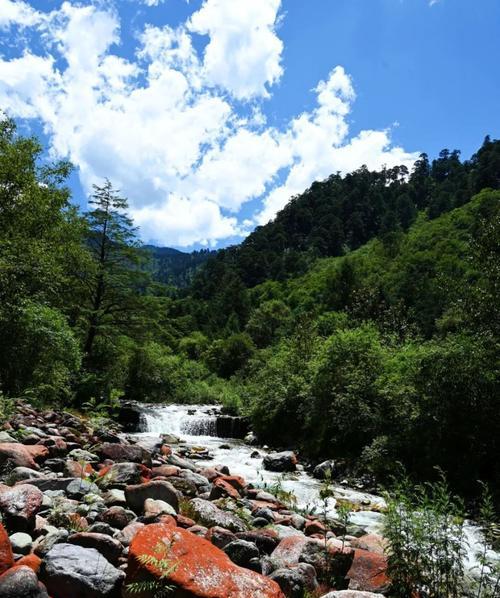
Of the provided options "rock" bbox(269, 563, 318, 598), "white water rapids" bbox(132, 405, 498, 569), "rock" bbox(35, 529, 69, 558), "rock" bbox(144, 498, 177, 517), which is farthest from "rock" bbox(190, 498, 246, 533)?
"rock" bbox(35, 529, 69, 558)

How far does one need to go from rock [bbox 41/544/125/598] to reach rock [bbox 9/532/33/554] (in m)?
0.29

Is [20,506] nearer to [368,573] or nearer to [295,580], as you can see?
[295,580]

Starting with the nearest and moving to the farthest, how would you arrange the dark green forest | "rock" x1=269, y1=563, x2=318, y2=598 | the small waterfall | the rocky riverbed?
1. the rocky riverbed
2. "rock" x1=269, y1=563, x2=318, y2=598
3. the dark green forest
4. the small waterfall

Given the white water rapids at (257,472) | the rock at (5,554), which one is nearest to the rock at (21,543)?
the rock at (5,554)

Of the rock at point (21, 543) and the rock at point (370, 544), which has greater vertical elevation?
the rock at point (21, 543)

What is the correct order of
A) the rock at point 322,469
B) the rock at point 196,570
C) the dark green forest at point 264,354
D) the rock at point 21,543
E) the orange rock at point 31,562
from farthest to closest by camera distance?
the rock at point 322,469, the dark green forest at point 264,354, the rock at point 21,543, the orange rock at point 31,562, the rock at point 196,570

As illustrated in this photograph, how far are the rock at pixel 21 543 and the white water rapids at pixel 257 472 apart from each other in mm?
3428

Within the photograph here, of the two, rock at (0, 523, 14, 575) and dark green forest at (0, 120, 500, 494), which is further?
dark green forest at (0, 120, 500, 494)

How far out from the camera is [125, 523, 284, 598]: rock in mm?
3512

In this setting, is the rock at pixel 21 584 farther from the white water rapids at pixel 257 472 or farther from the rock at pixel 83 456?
the rock at pixel 83 456

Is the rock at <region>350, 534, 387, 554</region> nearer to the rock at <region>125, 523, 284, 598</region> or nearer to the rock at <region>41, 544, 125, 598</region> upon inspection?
the rock at <region>125, 523, 284, 598</region>

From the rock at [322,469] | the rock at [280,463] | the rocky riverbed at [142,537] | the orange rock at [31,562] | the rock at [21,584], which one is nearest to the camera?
the rock at [21,584]

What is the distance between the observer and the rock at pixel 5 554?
11.7 ft

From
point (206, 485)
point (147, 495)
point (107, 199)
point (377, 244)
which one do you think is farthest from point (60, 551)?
point (377, 244)
